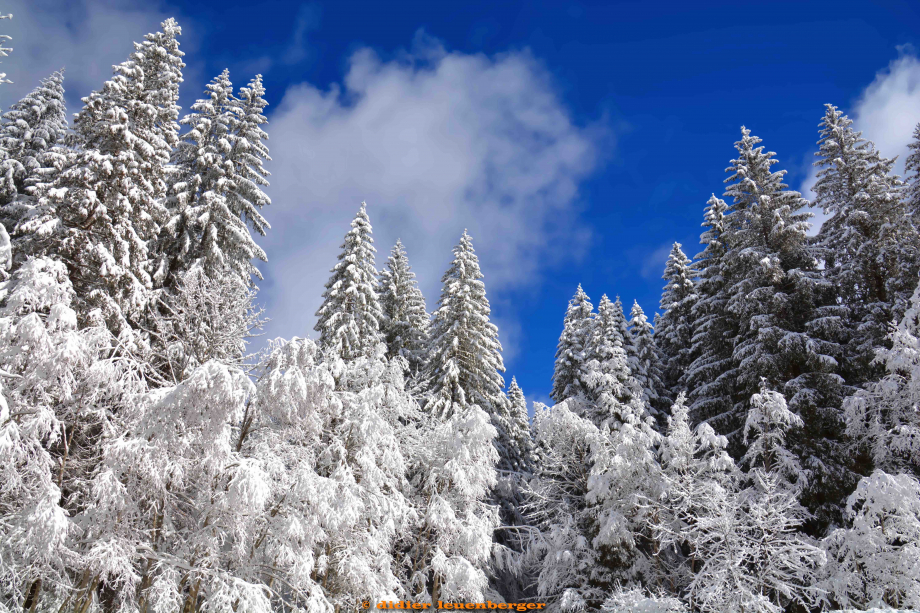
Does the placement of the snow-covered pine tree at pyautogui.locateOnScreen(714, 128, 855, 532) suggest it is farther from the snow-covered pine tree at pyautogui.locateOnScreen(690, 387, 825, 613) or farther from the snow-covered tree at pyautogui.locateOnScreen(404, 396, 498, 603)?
the snow-covered tree at pyautogui.locateOnScreen(404, 396, 498, 603)

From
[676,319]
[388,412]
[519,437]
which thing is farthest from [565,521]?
[676,319]

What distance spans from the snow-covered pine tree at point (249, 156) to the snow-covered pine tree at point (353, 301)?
412 cm

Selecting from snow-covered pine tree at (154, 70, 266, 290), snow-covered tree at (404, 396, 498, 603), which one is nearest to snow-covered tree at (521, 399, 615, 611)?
snow-covered tree at (404, 396, 498, 603)

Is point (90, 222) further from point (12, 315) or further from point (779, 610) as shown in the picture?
point (779, 610)

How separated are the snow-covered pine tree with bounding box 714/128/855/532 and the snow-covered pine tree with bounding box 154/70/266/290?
18.8 m

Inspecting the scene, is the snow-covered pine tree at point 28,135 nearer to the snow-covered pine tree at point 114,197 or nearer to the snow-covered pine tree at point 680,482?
the snow-covered pine tree at point 114,197

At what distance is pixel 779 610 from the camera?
448 inches

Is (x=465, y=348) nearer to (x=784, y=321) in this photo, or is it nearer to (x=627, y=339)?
(x=627, y=339)

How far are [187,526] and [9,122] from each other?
21.0 metres

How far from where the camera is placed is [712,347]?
21.8 meters

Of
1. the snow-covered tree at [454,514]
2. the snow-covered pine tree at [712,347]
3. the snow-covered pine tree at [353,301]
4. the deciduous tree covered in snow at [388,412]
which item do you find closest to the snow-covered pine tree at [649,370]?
the deciduous tree covered in snow at [388,412]

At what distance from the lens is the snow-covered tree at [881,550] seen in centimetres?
1159

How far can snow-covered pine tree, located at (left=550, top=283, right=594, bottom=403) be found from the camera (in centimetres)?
2422

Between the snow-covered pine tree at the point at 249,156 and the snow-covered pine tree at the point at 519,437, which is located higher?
the snow-covered pine tree at the point at 249,156
